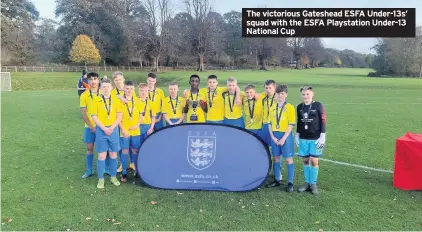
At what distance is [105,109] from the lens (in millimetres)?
5789

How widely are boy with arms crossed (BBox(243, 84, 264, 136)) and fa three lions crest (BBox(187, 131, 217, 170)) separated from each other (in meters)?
0.89

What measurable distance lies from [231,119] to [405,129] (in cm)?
780

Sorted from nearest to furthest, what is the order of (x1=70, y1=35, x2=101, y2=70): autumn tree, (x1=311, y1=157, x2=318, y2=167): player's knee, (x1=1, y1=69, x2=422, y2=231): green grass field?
(x1=1, y1=69, x2=422, y2=231): green grass field, (x1=311, y1=157, x2=318, y2=167): player's knee, (x1=70, y1=35, x2=101, y2=70): autumn tree

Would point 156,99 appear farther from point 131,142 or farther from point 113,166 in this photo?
point 113,166

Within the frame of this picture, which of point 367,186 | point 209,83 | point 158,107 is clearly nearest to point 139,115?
point 158,107

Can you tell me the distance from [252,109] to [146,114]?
6.44ft

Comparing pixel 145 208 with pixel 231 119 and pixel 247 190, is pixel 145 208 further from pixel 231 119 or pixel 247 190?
pixel 231 119

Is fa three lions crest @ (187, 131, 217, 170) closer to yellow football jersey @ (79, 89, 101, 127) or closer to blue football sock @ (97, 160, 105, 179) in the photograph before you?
blue football sock @ (97, 160, 105, 179)

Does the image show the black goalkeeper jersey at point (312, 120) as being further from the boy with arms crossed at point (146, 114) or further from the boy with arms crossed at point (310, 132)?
the boy with arms crossed at point (146, 114)

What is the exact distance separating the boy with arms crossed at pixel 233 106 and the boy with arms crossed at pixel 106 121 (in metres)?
1.89

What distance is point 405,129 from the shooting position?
11352 millimetres

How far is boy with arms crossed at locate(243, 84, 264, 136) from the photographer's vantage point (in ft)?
20.2

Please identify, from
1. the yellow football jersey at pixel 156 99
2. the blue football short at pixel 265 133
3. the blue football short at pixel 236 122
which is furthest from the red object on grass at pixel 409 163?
the yellow football jersey at pixel 156 99

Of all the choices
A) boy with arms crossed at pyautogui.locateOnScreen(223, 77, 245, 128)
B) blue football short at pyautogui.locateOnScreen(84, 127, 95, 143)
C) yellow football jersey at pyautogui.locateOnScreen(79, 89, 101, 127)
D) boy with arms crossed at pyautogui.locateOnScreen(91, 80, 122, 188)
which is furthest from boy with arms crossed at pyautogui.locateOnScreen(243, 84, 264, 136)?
blue football short at pyautogui.locateOnScreen(84, 127, 95, 143)
